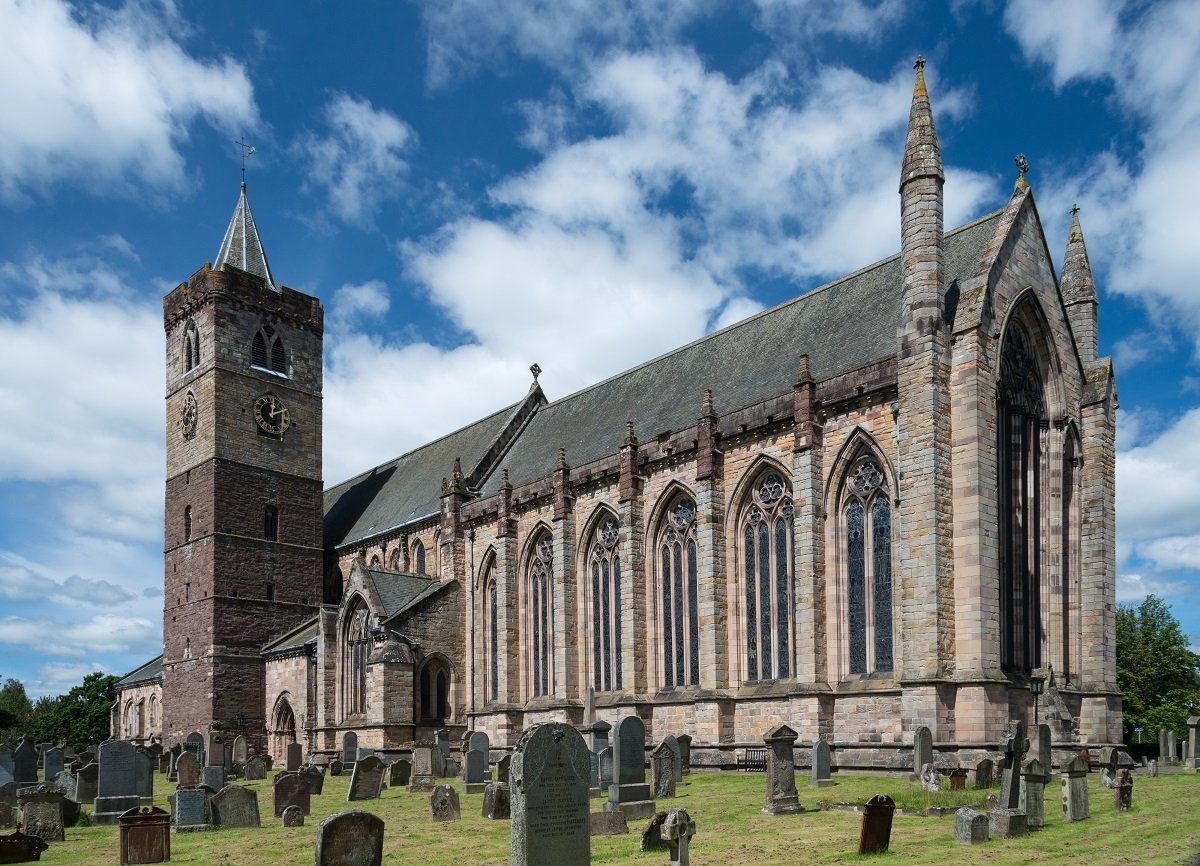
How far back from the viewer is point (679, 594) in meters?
33.5

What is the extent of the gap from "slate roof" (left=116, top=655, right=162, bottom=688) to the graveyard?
3817 cm

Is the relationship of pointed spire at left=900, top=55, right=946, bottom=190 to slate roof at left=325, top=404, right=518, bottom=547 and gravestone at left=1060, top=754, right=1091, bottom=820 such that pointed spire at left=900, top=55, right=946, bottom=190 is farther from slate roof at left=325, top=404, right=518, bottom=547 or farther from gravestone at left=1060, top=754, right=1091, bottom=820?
slate roof at left=325, top=404, right=518, bottom=547

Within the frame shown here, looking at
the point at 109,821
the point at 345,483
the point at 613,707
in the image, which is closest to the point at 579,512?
the point at 613,707

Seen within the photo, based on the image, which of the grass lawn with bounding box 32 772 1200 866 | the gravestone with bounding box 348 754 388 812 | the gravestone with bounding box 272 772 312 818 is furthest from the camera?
the gravestone with bounding box 348 754 388 812

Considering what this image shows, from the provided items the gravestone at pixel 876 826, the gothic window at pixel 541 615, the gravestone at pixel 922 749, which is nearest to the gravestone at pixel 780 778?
the gravestone at pixel 922 749

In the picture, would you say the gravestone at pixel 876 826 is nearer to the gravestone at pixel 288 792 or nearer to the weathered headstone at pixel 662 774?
the weathered headstone at pixel 662 774

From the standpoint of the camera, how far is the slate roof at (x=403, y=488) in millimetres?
48469

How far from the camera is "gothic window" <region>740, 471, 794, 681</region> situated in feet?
97.3

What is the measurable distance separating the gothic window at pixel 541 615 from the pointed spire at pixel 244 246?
20.0m

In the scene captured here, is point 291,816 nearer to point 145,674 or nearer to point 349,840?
point 349,840

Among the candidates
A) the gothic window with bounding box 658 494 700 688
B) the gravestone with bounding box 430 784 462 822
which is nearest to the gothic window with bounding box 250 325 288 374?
the gothic window with bounding box 658 494 700 688

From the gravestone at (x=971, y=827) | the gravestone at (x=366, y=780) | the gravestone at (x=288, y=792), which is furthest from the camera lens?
the gravestone at (x=366, y=780)

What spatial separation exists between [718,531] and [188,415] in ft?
93.8

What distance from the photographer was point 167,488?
50.4 m
